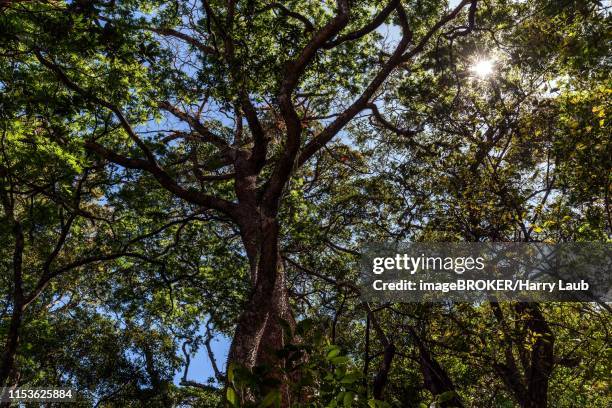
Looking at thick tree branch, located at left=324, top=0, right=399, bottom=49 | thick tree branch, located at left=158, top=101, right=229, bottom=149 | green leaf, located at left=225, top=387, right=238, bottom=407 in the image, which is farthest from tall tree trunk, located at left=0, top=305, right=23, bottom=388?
thick tree branch, located at left=324, top=0, right=399, bottom=49

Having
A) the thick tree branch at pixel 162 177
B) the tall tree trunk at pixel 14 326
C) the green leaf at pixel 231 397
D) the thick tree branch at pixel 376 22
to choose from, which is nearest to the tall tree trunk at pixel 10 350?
the tall tree trunk at pixel 14 326

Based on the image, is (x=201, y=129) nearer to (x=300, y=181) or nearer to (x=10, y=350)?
(x=300, y=181)

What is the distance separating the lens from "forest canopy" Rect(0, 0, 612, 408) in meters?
4.67

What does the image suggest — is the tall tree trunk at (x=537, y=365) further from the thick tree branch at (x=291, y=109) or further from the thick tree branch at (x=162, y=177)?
the thick tree branch at (x=162, y=177)

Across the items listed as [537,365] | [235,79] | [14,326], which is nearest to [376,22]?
[235,79]

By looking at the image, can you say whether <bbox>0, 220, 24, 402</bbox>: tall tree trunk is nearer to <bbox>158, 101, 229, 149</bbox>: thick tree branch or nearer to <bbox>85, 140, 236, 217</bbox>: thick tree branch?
<bbox>85, 140, 236, 217</bbox>: thick tree branch

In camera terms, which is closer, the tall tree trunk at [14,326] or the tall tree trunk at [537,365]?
the tall tree trunk at [14,326]

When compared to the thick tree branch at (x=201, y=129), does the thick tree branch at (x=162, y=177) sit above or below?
below

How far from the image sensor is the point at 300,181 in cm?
880

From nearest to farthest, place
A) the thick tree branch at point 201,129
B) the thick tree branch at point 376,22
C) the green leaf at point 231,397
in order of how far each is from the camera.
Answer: the green leaf at point 231,397 → the thick tree branch at point 376,22 → the thick tree branch at point 201,129

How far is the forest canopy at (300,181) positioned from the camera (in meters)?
4.67

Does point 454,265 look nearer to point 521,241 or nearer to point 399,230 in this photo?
point 521,241

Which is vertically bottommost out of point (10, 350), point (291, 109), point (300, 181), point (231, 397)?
point (231, 397)

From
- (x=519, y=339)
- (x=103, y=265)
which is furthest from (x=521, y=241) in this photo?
(x=103, y=265)
